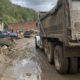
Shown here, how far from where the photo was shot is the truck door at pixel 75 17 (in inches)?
204

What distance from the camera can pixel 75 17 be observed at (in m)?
5.36

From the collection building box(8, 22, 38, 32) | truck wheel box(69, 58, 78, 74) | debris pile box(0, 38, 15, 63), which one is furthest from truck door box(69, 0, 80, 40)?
building box(8, 22, 38, 32)

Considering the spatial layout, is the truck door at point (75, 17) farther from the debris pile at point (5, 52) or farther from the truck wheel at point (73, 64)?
the debris pile at point (5, 52)

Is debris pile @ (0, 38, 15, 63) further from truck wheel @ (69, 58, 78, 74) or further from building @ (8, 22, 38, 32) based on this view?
building @ (8, 22, 38, 32)

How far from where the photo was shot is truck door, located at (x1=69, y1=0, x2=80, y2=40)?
204 inches

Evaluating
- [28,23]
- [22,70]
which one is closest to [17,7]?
[28,23]

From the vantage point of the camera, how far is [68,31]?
5.20 metres

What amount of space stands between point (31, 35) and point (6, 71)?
102ft

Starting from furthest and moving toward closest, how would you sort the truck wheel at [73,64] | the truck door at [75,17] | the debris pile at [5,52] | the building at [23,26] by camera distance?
the building at [23,26], the debris pile at [5,52], the truck wheel at [73,64], the truck door at [75,17]

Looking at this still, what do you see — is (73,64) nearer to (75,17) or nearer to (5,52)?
(75,17)

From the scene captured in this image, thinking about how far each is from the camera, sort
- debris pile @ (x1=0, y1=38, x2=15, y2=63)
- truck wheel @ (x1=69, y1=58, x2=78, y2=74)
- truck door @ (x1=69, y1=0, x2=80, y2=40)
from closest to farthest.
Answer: truck door @ (x1=69, y1=0, x2=80, y2=40), truck wheel @ (x1=69, y1=58, x2=78, y2=74), debris pile @ (x1=0, y1=38, x2=15, y2=63)

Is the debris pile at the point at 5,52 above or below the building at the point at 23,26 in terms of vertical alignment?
below

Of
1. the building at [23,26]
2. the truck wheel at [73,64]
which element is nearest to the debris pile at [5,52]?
the truck wheel at [73,64]

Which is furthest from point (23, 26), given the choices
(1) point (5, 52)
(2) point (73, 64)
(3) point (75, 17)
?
(3) point (75, 17)
